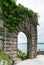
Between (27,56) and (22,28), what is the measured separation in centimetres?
312

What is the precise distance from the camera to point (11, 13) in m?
16.6

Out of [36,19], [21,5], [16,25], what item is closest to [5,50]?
[16,25]

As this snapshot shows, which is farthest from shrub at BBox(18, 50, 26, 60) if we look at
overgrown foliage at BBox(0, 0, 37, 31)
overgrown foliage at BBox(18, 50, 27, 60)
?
overgrown foliage at BBox(0, 0, 37, 31)

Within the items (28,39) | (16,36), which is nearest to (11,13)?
(16,36)

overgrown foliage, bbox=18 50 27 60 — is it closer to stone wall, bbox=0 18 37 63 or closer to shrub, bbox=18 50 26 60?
shrub, bbox=18 50 26 60

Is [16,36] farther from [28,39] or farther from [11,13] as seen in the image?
[28,39]

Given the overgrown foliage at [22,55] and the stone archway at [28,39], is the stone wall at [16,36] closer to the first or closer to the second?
the stone archway at [28,39]

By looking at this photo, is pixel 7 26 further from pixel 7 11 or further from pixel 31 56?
pixel 31 56

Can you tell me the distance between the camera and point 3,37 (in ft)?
52.5

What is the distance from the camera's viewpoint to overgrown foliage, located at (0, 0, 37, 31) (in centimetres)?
1612

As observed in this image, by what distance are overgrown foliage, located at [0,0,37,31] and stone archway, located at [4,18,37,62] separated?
43 cm

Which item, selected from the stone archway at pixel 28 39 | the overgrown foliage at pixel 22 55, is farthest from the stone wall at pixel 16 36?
the overgrown foliage at pixel 22 55

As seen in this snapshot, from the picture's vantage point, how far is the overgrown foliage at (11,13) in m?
16.1

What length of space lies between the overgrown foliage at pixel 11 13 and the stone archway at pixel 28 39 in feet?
1.42
